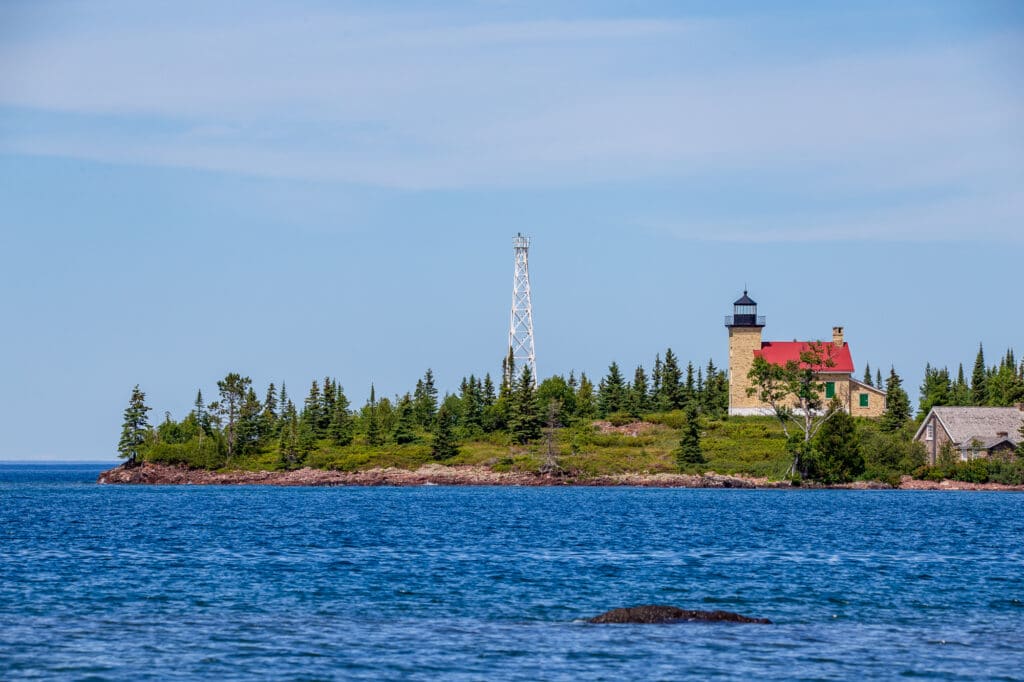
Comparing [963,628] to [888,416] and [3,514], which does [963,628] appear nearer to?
[3,514]

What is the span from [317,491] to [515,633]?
281 feet

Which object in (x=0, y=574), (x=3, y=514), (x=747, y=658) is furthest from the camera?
(x=3, y=514)

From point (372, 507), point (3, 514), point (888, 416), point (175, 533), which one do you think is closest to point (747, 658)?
point (175, 533)

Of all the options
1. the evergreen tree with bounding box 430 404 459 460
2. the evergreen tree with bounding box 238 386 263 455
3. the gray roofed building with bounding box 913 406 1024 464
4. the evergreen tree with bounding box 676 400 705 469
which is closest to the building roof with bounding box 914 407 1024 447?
the gray roofed building with bounding box 913 406 1024 464

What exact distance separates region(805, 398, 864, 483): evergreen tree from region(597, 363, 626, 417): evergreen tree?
39031 millimetres

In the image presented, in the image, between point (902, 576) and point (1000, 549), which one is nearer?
point (902, 576)

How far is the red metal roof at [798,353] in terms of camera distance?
13000 cm

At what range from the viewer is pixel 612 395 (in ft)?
489

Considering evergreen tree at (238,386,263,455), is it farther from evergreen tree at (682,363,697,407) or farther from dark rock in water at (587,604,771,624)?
dark rock in water at (587,604,771,624)

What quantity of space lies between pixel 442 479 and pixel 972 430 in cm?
4989

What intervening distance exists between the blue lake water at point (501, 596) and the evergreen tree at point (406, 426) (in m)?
71.8

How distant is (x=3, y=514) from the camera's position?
251 ft

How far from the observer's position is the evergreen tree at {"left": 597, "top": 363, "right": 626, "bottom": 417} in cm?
14850

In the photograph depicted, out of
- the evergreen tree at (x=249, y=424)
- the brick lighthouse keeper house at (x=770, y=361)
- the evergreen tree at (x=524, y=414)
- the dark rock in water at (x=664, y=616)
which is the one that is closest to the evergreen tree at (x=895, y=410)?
the brick lighthouse keeper house at (x=770, y=361)
